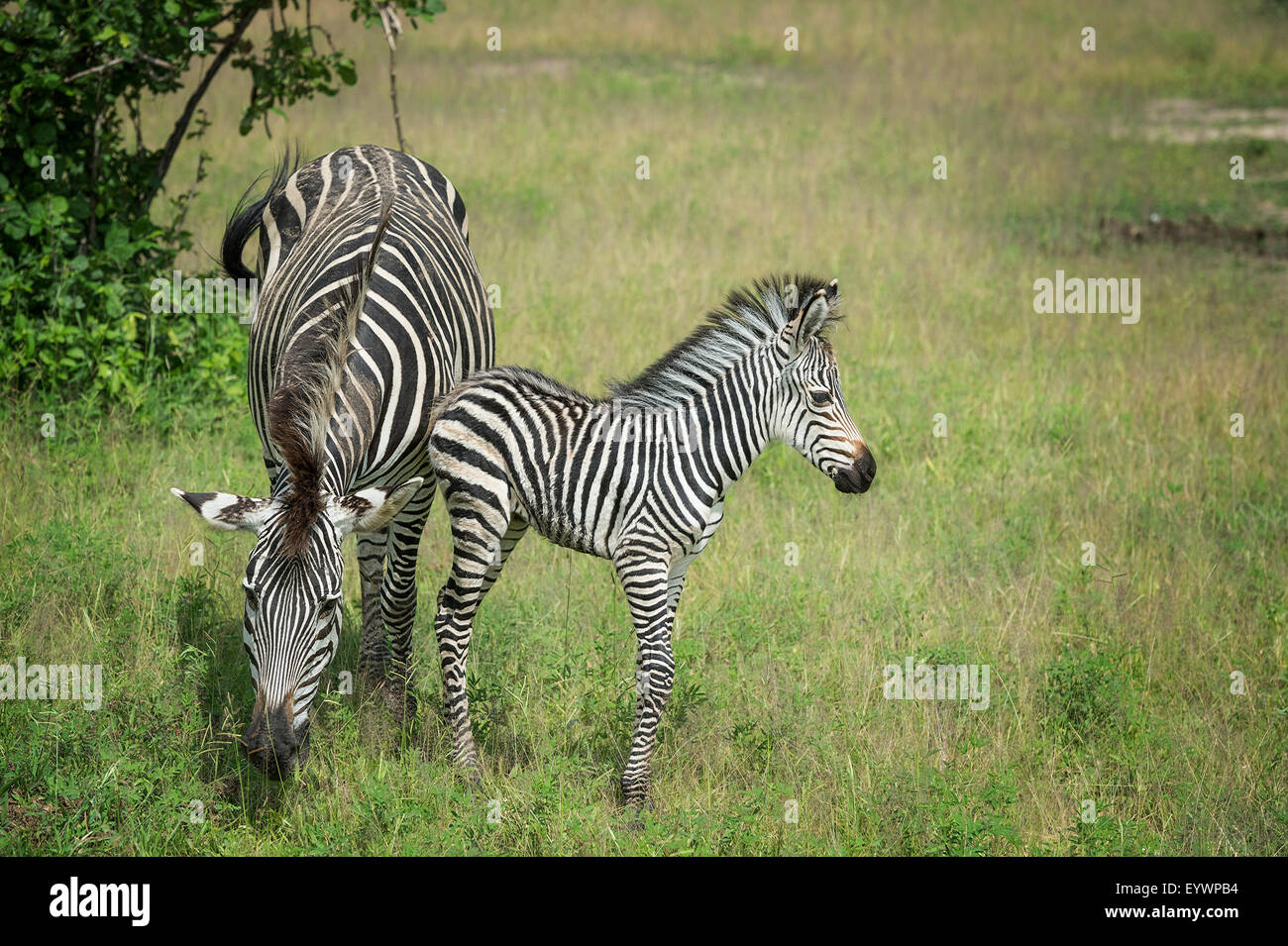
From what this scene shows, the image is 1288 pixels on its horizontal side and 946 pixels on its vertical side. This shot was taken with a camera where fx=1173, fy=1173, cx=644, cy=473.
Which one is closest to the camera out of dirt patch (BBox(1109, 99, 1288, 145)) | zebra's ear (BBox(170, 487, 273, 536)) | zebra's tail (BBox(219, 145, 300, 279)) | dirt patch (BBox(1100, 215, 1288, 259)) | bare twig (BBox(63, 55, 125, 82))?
zebra's ear (BBox(170, 487, 273, 536))

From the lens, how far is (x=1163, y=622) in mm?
7266

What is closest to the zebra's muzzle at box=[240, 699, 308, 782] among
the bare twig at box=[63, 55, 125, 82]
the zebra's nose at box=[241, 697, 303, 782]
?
the zebra's nose at box=[241, 697, 303, 782]

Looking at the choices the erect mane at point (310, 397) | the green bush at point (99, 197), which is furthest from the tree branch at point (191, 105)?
the erect mane at point (310, 397)

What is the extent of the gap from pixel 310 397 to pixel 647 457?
1509 mm

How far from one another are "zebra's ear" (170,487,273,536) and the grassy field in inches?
56.3

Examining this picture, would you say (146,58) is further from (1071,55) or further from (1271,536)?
(1071,55)

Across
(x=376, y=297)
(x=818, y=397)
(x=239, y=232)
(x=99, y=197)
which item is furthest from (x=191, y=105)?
(x=818, y=397)

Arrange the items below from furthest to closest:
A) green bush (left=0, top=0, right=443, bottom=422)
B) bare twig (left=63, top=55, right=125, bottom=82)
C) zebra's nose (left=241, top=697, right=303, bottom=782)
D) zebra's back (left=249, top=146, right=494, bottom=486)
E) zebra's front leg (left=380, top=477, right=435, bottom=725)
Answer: green bush (left=0, top=0, right=443, bottom=422) → bare twig (left=63, top=55, right=125, bottom=82) → zebra's front leg (left=380, top=477, right=435, bottom=725) → zebra's back (left=249, top=146, right=494, bottom=486) → zebra's nose (left=241, top=697, right=303, bottom=782)

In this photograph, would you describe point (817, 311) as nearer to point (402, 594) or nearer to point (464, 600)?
Answer: point (464, 600)

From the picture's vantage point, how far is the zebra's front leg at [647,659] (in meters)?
5.26

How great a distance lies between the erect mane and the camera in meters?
4.59

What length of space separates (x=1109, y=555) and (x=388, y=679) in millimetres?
4981

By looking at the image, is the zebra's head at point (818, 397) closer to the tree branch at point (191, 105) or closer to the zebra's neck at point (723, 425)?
the zebra's neck at point (723, 425)

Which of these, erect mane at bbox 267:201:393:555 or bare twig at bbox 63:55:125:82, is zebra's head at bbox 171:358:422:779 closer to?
erect mane at bbox 267:201:393:555
